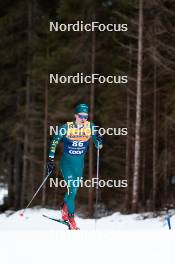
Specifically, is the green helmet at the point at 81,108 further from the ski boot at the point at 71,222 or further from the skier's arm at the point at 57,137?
the ski boot at the point at 71,222

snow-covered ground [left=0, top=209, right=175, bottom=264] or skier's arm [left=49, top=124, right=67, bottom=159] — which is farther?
skier's arm [left=49, top=124, right=67, bottom=159]

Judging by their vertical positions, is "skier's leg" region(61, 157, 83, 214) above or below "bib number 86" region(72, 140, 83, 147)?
below

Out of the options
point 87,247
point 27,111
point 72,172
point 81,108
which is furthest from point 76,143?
point 27,111

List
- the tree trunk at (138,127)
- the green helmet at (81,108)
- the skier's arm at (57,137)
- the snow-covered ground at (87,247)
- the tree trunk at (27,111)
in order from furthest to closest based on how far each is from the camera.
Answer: the tree trunk at (27,111), the tree trunk at (138,127), the skier's arm at (57,137), the green helmet at (81,108), the snow-covered ground at (87,247)

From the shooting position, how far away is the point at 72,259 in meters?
5.14

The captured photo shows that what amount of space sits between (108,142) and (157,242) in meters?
17.7

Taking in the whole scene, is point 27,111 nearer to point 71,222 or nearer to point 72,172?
point 71,222

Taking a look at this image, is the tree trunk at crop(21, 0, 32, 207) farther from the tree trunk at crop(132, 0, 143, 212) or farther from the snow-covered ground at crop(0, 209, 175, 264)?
the snow-covered ground at crop(0, 209, 175, 264)

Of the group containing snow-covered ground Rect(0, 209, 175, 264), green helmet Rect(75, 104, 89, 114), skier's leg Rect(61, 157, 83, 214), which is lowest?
snow-covered ground Rect(0, 209, 175, 264)

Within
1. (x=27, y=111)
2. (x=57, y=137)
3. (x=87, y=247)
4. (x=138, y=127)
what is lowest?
(x=87, y=247)

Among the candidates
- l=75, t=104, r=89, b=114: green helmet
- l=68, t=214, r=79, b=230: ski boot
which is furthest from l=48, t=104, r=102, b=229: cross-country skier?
l=68, t=214, r=79, b=230: ski boot

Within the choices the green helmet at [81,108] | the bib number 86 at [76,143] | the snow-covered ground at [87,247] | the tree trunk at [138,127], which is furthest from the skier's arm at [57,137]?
the tree trunk at [138,127]

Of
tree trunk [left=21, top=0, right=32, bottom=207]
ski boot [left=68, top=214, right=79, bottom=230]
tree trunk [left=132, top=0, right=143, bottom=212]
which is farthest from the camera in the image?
tree trunk [left=21, top=0, right=32, bottom=207]

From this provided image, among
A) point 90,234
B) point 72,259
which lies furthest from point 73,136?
point 72,259
